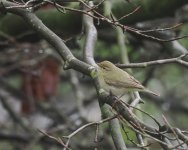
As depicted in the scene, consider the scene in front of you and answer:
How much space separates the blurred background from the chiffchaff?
1.12 m

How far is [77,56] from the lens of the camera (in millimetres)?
5770

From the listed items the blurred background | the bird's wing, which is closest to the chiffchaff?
the bird's wing

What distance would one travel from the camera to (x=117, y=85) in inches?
116

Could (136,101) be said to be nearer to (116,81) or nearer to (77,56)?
(116,81)

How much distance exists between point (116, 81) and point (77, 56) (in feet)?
9.33

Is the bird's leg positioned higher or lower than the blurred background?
lower

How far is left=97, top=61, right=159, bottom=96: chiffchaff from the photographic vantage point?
291cm

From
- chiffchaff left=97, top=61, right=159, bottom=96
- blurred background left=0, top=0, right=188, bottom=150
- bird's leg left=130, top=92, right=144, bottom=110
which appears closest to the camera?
chiffchaff left=97, top=61, right=159, bottom=96

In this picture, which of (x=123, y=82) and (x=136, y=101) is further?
(x=136, y=101)

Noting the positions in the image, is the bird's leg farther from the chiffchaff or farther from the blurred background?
the blurred background

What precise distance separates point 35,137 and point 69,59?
9.66 feet

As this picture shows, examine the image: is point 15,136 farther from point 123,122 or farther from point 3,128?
point 123,122

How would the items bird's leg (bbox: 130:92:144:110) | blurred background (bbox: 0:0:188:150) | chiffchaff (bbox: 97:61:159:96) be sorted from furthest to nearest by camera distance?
blurred background (bbox: 0:0:188:150) < bird's leg (bbox: 130:92:144:110) < chiffchaff (bbox: 97:61:159:96)

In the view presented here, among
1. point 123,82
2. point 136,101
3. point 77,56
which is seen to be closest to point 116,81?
point 123,82
